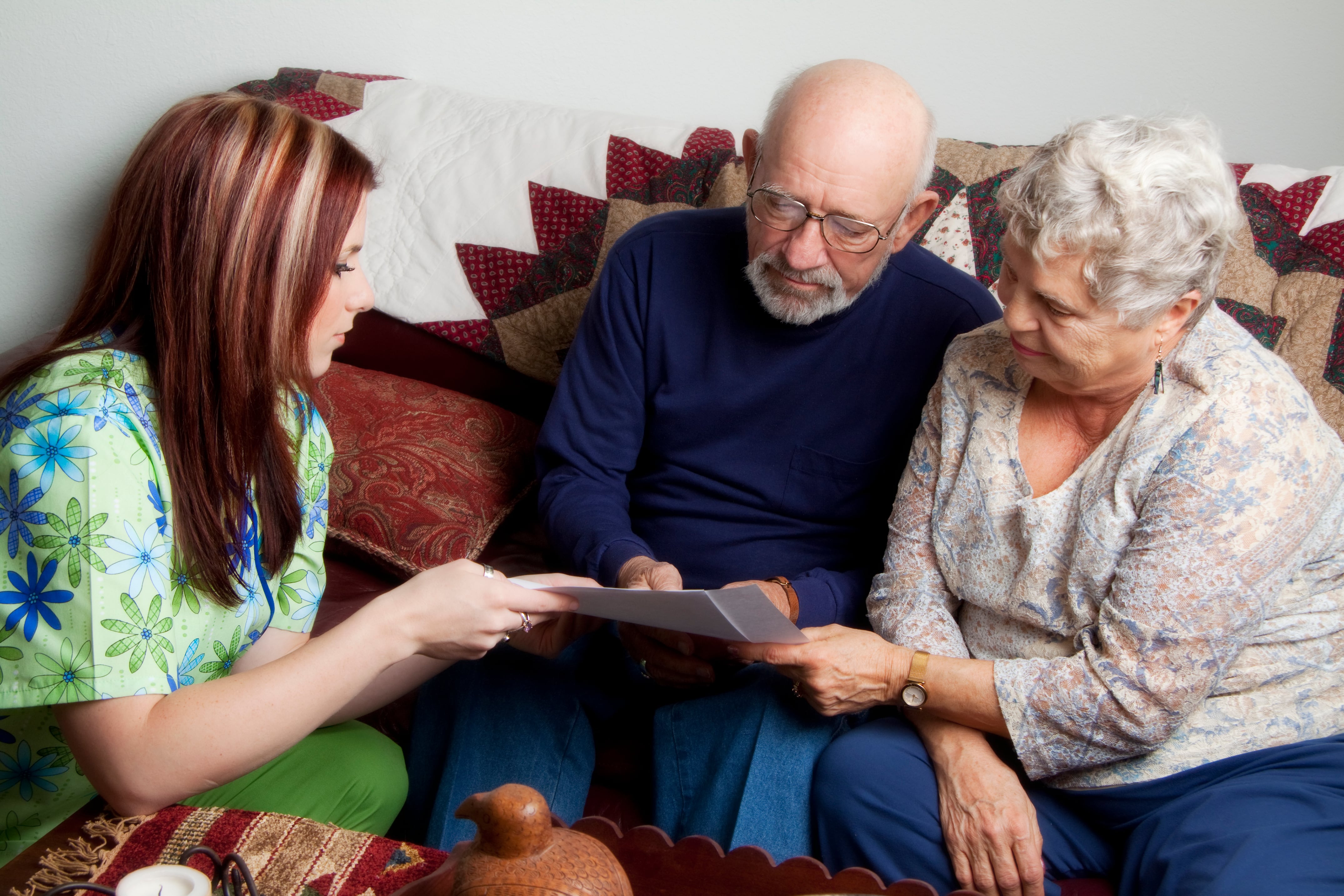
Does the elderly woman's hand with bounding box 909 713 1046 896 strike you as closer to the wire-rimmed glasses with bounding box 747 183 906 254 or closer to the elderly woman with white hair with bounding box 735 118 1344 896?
the elderly woman with white hair with bounding box 735 118 1344 896

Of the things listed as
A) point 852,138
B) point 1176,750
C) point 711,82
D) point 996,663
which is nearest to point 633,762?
point 996,663

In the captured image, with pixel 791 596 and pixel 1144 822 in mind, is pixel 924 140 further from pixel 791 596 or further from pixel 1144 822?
pixel 1144 822

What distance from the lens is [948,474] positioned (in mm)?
1398

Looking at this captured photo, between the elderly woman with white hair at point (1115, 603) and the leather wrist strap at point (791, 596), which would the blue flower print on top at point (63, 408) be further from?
the leather wrist strap at point (791, 596)

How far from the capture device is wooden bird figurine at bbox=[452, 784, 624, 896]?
0.69 m

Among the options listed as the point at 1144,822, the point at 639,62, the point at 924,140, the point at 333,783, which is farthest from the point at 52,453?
the point at 639,62

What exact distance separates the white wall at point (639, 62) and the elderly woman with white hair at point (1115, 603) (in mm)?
1036

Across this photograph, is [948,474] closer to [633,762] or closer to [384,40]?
[633,762]

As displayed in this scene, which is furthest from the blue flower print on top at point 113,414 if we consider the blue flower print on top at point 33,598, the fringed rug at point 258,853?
the fringed rug at point 258,853

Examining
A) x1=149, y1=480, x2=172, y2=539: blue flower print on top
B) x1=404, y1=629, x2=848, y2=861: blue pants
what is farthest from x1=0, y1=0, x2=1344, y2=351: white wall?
x1=149, y1=480, x2=172, y2=539: blue flower print on top

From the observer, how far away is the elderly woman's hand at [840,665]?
1.28m

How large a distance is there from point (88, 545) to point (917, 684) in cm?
96

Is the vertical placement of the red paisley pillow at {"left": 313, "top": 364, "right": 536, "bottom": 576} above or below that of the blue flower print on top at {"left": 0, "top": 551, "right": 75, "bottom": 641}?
below

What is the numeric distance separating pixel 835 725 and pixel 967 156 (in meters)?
1.08
